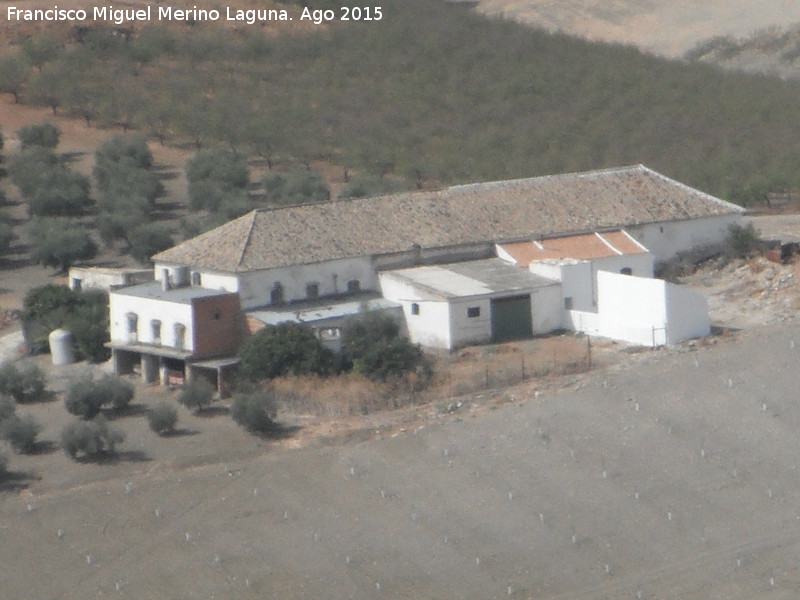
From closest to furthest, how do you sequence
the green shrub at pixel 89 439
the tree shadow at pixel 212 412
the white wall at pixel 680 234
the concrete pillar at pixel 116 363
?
the green shrub at pixel 89 439, the tree shadow at pixel 212 412, the concrete pillar at pixel 116 363, the white wall at pixel 680 234

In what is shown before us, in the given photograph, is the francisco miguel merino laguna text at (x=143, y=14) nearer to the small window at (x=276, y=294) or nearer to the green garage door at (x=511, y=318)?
the small window at (x=276, y=294)

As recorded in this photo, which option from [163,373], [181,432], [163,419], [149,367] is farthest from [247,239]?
[163,419]

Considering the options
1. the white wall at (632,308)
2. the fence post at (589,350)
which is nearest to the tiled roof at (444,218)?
the white wall at (632,308)

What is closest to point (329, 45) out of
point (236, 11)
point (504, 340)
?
point (236, 11)

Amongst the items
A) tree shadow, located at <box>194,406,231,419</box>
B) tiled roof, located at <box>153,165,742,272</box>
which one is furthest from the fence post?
tree shadow, located at <box>194,406,231,419</box>

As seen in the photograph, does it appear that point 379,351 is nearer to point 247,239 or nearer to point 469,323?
point 469,323

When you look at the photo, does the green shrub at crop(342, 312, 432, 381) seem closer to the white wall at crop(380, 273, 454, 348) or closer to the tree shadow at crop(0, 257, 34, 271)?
the white wall at crop(380, 273, 454, 348)

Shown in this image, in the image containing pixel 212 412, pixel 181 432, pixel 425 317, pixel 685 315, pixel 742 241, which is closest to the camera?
pixel 181 432
